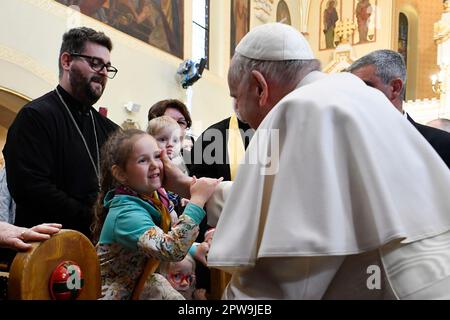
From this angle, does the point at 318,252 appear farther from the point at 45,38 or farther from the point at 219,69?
the point at 219,69

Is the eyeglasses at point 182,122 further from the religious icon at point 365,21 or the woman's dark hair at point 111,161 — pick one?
the religious icon at point 365,21

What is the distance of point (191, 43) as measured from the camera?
1291 cm

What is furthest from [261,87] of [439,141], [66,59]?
[439,141]

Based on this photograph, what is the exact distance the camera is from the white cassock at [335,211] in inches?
64.8

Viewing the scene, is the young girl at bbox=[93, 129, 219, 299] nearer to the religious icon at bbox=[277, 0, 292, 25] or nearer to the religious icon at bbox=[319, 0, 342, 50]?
the religious icon at bbox=[277, 0, 292, 25]

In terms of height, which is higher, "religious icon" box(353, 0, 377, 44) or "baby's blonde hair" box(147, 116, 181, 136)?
"religious icon" box(353, 0, 377, 44)

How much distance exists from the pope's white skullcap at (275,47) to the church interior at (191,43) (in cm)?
102

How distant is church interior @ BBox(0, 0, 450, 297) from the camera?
8.49 m

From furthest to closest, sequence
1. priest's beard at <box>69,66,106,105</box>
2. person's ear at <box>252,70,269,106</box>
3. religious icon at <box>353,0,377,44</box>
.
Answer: religious icon at <box>353,0,377,44</box>
priest's beard at <box>69,66,106,105</box>
person's ear at <box>252,70,269,106</box>

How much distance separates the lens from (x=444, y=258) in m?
1.70

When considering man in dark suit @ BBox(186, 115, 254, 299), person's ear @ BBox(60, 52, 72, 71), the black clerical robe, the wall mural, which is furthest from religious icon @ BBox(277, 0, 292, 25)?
the black clerical robe

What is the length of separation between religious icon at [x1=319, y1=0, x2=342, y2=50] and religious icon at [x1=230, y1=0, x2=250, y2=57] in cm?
482

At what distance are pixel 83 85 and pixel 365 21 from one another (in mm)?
16868

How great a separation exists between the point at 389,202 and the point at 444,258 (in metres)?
0.23
